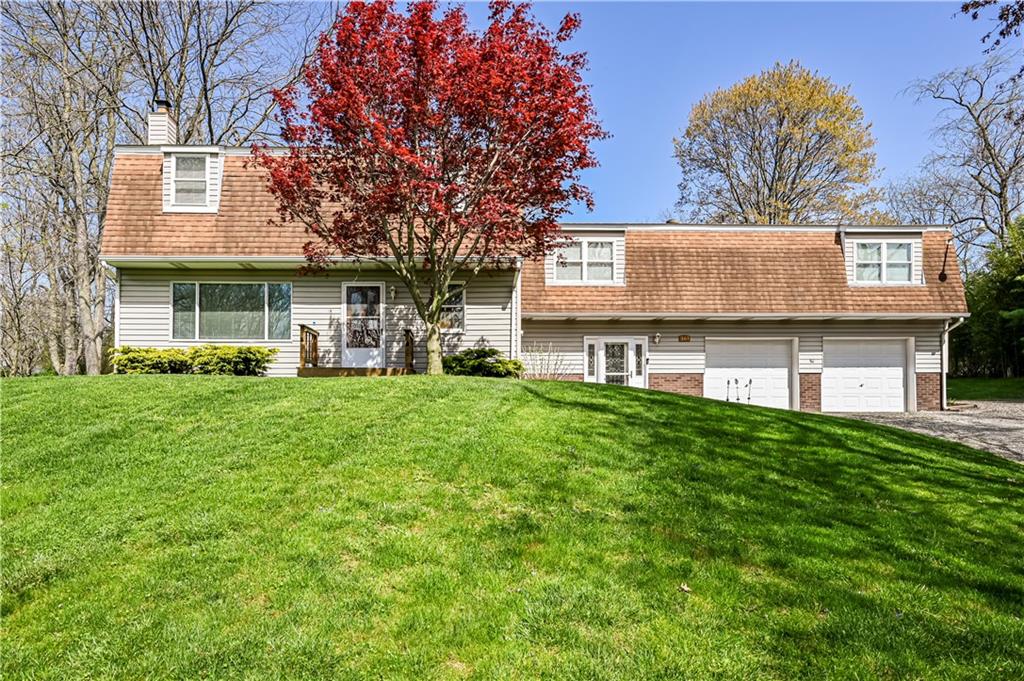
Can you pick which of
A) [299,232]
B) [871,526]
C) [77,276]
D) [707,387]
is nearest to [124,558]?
[871,526]

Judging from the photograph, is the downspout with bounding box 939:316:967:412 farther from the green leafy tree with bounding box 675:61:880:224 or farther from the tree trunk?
the tree trunk

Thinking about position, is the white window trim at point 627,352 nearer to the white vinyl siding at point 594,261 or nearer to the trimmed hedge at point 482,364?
the white vinyl siding at point 594,261

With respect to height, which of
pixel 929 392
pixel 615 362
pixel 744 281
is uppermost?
pixel 744 281

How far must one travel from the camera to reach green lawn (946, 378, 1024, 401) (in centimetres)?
1881

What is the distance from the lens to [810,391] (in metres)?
15.8

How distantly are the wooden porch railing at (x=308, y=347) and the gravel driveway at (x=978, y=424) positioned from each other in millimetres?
12336

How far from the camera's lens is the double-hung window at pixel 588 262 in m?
16.0

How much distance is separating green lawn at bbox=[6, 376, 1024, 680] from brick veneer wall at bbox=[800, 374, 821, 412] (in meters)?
9.39

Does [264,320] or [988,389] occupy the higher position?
[264,320]

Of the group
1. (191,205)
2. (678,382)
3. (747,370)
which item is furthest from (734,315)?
(191,205)

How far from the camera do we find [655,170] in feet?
89.5

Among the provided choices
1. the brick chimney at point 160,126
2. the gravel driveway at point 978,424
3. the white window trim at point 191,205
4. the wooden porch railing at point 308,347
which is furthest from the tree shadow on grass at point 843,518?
the brick chimney at point 160,126

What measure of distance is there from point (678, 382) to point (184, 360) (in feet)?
40.0

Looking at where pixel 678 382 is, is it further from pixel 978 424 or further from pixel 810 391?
pixel 978 424
